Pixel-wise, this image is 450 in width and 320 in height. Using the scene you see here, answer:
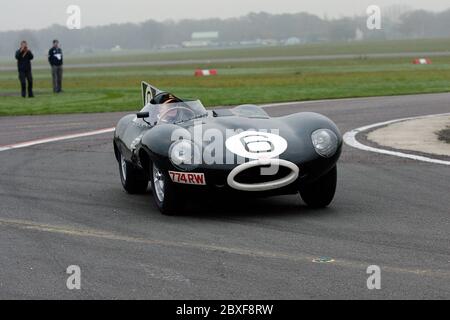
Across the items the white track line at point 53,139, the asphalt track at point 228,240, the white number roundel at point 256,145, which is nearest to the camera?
the asphalt track at point 228,240

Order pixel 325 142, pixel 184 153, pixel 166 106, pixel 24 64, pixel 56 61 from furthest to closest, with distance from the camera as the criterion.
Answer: pixel 56 61 < pixel 24 64 < pixel 166 106 < pixel 325 142 < pixel 184 153

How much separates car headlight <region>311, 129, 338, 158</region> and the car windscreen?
1.40 m

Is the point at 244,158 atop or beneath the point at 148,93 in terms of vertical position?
beneath

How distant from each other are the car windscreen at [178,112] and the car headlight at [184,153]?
40.3 inches

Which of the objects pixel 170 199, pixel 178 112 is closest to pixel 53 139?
pixel 178 112

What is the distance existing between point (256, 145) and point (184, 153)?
2.13 feet

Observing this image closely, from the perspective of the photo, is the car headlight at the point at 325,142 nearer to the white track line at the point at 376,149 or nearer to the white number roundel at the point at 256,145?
the white number roundel at the point at 256,145

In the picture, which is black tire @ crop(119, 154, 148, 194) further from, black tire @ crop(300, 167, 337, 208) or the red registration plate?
black tire @ crop(300, 167, 337, 208)

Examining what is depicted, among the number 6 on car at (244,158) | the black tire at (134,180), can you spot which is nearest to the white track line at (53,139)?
the black tire at (134,180)

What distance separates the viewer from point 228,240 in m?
7.39

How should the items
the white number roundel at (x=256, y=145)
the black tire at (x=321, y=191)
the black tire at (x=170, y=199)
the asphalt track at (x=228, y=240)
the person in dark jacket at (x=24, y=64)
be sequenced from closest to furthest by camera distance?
the asphalt track at (x=228, y=240) → the white number roundel at (x=256, y=145) → the black tire at (x=170, y=199) → the black tire at (x=321, y=191) → the person in dark jacket at (x=24, y=64)

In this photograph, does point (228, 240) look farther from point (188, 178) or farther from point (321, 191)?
point (321, 191)

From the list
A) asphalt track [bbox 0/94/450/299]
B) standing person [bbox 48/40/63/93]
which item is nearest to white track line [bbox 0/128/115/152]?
asphalt track [bbox 0/94/450/299]

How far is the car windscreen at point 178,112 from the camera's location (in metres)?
9.64
